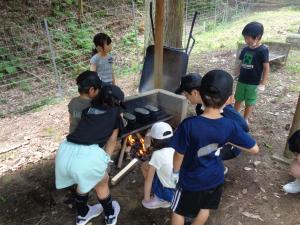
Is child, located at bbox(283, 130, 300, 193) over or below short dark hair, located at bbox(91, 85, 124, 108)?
below

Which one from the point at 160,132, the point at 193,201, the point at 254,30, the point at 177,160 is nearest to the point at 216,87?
the point at 177,160

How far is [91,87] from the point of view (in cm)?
300

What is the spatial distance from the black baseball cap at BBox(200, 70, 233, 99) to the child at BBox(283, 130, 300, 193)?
4.75ft

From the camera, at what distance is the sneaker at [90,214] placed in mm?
3160

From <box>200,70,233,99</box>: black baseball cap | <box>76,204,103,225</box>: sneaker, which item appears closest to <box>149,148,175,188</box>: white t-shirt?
<box>76,204,103,225</box>: sneaker

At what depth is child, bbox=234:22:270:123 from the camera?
4.31 m

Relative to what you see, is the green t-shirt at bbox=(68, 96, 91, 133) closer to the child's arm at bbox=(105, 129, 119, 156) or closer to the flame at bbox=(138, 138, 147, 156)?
the child's arm at bbox=(105, 129, 119, 156)

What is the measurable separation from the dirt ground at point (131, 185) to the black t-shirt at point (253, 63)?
0.87m

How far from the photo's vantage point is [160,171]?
3047 millimetres

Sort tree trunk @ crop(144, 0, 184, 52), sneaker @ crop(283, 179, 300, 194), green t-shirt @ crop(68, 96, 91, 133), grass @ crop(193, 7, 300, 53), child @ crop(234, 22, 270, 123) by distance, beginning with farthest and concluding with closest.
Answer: grass @ crop(193, 7, 300, 53) < tree trunk @ crop(144, 0, 184, 52) < child @ crop(234, 22, 270, 123) < sneaker @ crop(283, 179, 300, 194) < green t-shirt @ crop(68, 96, 91, 133)

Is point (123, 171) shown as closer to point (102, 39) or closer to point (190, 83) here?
point (190, 83)

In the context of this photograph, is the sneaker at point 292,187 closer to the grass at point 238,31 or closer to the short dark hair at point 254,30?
the short dark hair at point 254,30

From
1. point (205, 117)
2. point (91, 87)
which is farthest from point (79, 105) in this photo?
point (205, 117)

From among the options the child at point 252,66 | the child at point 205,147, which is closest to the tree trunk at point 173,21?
the child at point 252,66
